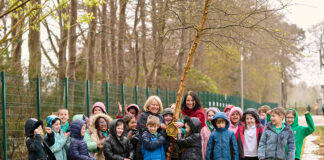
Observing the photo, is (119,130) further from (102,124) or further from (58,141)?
(58,141)

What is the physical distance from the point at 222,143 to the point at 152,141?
118 cm

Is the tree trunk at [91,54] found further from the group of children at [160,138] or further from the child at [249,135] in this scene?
the child at [249,135]

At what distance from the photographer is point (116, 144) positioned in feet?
21.7

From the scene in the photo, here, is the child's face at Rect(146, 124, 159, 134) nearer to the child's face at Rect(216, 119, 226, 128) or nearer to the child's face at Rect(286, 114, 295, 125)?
the child's face at Rect(216, 119, 226, 128)

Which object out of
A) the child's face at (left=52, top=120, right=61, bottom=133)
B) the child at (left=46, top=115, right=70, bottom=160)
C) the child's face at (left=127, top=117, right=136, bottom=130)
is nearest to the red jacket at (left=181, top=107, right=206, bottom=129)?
the child's face at (left=127, top=117, right=136, bottom=130)

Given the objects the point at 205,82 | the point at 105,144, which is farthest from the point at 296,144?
the point at 205,82

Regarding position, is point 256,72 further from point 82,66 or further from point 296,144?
point 296,144

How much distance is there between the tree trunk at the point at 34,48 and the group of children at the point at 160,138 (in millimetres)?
1991

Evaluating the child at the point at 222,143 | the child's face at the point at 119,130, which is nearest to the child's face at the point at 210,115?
the child at the point at 222,143

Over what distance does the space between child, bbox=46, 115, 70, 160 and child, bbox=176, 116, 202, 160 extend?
1650mm

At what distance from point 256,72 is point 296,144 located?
148 ft

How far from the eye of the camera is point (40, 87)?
897cm

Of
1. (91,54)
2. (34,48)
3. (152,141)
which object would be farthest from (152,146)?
(91,54)

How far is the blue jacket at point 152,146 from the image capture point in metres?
6.70
